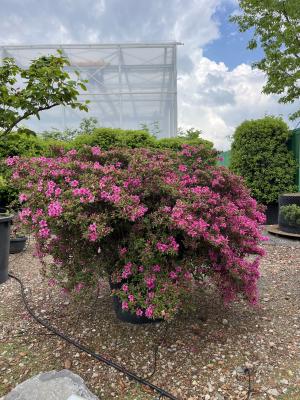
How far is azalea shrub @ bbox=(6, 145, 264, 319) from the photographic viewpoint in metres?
1.79

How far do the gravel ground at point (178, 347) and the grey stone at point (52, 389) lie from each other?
19 cm

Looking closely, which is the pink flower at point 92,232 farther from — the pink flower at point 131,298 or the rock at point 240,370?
the rock at point 240,370

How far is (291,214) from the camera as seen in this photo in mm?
5156

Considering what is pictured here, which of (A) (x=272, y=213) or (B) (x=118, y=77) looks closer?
(A) (x=272, y=213)

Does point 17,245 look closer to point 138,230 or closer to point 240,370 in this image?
point 138,230

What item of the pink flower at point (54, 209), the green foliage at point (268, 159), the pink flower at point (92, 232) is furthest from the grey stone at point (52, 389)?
the green foliage at point (268, 159)

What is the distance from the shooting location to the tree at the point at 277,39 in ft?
23.9

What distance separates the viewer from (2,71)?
3350 millimetres

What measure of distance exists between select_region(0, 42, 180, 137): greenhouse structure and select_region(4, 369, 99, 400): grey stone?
9.34 m

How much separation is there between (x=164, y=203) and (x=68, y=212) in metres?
0.55

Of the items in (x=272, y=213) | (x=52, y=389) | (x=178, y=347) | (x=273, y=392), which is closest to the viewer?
(x=52, y=389)

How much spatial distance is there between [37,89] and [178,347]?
252 centimetres

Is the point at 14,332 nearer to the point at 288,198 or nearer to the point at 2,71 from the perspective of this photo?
the point at 2,71

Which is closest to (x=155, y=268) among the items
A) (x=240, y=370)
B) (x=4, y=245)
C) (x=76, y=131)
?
(x=240, y=370)
